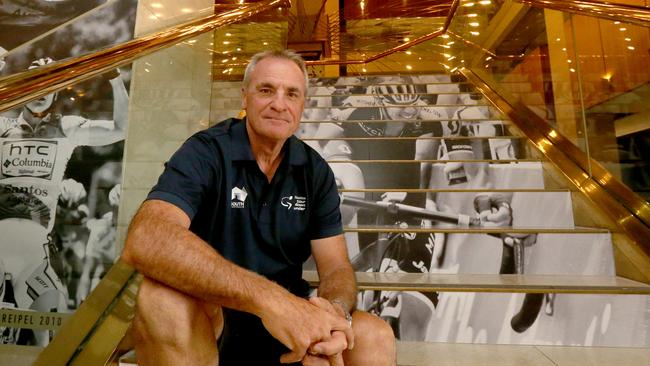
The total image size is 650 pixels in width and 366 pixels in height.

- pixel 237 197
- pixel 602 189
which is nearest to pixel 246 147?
pixel 237 197

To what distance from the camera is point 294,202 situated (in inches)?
48.5

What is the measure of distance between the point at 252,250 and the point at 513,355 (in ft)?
3.15

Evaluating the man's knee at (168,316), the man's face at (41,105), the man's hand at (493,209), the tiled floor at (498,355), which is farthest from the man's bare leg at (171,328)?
the man's hand at (493,209)

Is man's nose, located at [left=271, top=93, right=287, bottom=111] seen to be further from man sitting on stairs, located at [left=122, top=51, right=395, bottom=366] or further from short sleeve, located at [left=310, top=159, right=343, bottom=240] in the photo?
short sleeve, located at [left=310, top=159, right=343, bottom=240]

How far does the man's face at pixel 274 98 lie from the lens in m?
1.25

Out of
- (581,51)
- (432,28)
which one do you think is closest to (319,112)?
(581,51)

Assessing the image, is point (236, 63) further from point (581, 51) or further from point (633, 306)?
point (633, 306)

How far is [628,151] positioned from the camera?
206 cm

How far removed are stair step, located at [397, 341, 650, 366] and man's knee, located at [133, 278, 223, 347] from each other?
0.70 metres

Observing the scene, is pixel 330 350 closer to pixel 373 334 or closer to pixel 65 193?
pixel 373 334

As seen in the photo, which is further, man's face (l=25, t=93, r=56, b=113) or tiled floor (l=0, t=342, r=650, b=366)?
Result: man's face (l=25, t=93, r=56, b=113)

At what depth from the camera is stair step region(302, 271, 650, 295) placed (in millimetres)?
1400

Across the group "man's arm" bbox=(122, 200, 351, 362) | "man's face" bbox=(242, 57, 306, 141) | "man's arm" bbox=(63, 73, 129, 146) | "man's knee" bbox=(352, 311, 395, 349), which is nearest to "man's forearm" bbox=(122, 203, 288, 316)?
"man's arm" bbox=(122, 200, 351, 362)

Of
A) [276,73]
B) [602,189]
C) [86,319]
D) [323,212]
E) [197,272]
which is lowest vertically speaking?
[86,319]
